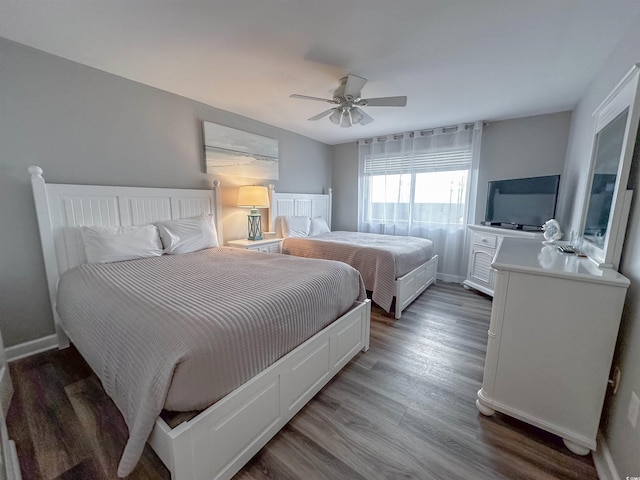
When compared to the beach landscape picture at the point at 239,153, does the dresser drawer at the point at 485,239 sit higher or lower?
lower

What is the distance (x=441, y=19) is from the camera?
1582 millimetres

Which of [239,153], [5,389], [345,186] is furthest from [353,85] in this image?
[5,389]

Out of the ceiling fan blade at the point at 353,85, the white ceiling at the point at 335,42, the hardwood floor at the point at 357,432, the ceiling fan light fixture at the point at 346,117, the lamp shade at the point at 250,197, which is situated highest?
the white ceiling at the point at 335,42

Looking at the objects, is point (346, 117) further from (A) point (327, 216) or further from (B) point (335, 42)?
(A) point (327, 216)

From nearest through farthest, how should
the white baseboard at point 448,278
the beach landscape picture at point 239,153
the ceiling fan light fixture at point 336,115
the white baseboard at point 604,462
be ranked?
the white baseboard at point 604,462
the ceiling fan light fixture at point 336,115
the beach landscape picture at point 239,153
the white baseboard at point 448,278

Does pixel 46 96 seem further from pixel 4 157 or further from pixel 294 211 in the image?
pixel 294 211

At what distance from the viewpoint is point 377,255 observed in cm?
291

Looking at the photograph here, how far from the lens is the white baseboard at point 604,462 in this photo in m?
1.14

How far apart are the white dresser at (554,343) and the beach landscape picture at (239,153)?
3.04m

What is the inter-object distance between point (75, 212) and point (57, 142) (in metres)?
0.58

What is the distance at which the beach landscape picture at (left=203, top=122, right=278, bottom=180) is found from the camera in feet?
10.2

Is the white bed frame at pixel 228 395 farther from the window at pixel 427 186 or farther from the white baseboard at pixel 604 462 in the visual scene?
the window at pixel 427 186

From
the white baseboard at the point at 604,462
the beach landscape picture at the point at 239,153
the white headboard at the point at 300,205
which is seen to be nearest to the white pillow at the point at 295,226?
the white headboard at the point at 300,205

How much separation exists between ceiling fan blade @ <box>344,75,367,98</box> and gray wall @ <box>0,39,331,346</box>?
1823mm
